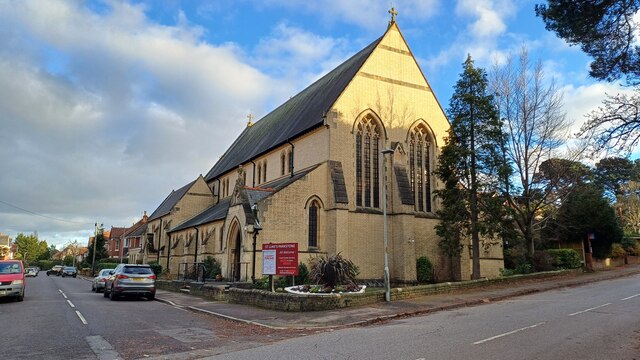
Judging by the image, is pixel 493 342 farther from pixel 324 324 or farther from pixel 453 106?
pixel 453 106

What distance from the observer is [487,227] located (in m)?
23.4

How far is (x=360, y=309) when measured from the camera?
631 inches

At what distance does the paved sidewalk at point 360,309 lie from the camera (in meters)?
13.7

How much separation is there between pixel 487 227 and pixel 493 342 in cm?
1488

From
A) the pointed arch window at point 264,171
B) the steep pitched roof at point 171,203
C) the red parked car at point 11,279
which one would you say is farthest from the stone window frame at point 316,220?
the steep pitched roof at point 171,203

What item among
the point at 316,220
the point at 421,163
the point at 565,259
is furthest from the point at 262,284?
the point at 565,259

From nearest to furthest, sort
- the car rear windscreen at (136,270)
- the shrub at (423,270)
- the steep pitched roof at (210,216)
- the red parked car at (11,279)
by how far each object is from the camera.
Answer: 1. the red parked car at (11,279)
2. the car rear windscreen at (136,270)
3. the shrub at (423,270)
4. the steep pitched roof at (210,216)

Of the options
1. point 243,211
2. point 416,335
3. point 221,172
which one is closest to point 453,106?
point 243,211

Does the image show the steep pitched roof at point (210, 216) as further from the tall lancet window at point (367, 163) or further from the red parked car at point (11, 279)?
the red parked car at point (11, 279)

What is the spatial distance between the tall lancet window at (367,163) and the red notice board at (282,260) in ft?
32.2

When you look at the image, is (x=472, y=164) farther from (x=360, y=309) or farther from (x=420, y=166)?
(x=360, y=309)

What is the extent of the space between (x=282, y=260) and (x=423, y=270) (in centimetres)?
1166

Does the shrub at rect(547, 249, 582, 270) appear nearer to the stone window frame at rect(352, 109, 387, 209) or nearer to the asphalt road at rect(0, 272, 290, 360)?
the stone window frame at rect(352, 109, 387, 209)

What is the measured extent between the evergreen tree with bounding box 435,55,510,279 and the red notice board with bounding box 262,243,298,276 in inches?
422
